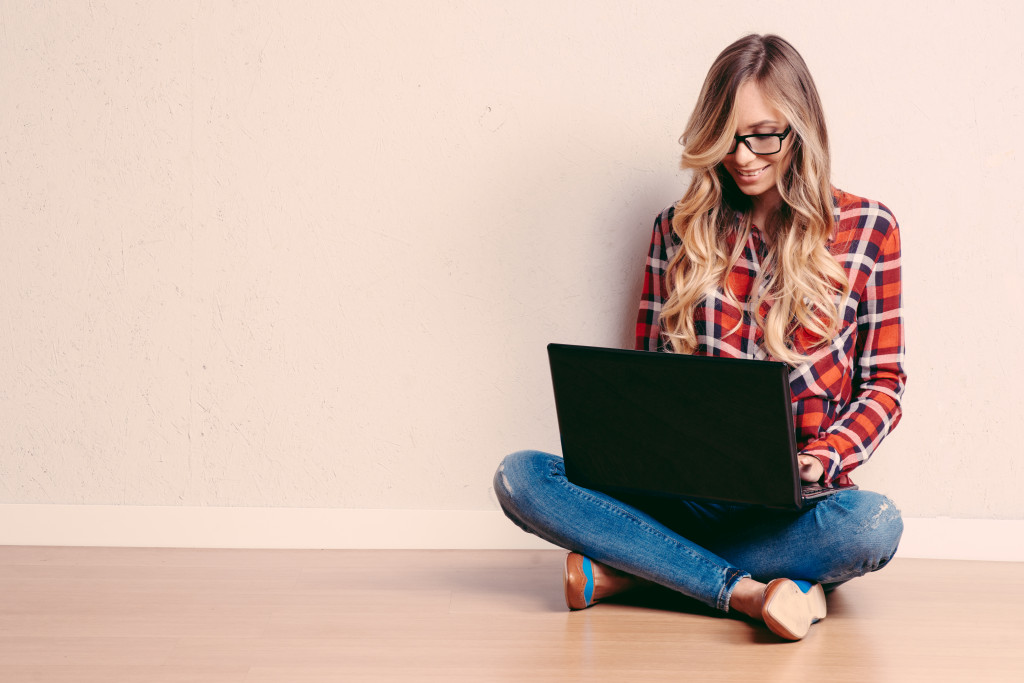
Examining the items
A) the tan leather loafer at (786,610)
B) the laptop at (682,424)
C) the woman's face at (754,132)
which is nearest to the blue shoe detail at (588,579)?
the laptop at (682,424)

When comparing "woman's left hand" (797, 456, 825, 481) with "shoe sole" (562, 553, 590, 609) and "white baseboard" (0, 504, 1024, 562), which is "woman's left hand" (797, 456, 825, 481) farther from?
"white baseboard" (0, 504, 1024, 562)

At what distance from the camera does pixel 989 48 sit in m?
1.71

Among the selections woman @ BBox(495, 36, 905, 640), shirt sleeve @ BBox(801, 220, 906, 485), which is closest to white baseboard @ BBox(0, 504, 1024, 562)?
woman @ BBox(495, 36, 905, 640)

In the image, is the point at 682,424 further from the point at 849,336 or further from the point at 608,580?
the point at 849,336

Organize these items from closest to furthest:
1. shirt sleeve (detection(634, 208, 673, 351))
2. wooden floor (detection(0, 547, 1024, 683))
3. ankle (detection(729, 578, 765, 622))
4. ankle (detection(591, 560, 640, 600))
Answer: wooden floor (detection(0, 547, 1024, 683))
ankle (detection(729, 578, 765, 622))
ankle (detection(591, 560, 640, 600))
shirt sleeve (detection(634, 208, 673, 351))

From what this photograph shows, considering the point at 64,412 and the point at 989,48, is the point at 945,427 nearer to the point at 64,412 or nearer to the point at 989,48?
the point at 989,48

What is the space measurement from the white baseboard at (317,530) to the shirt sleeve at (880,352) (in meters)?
0.40

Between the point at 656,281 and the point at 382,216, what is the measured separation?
1.65 ft

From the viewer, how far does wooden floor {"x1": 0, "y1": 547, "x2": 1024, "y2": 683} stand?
45.4 inches

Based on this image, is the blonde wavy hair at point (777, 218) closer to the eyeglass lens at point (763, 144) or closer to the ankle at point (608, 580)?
the eyeglass lens at point (763, 144)

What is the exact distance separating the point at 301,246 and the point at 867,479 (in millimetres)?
1136

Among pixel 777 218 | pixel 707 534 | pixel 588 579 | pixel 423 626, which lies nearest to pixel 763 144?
Answer: pixel 777 218

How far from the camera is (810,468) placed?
53.9 inches

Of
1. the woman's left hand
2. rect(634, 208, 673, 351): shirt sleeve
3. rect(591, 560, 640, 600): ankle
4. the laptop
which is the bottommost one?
rect(591, 560, 640, 600): ankle
